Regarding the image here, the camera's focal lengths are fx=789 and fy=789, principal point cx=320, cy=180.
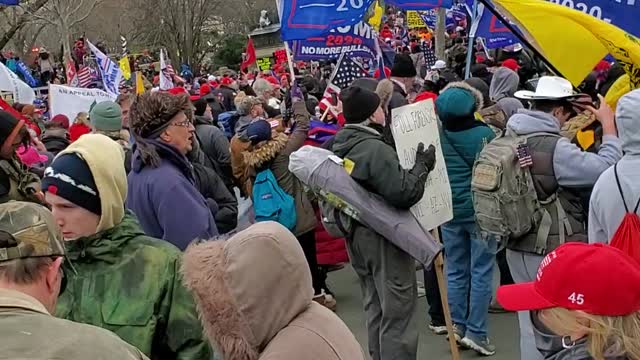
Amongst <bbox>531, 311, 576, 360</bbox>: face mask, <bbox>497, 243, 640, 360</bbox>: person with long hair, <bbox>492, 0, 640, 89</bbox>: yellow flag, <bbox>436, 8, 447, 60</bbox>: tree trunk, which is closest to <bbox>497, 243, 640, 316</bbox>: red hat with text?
<bbox>497, 243, 640, 360</bbox>: person with long hair

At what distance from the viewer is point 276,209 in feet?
22.2

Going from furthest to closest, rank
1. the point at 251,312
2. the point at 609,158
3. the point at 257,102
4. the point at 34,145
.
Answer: the point at 257,102, the point at 34,145, the point at 609,158, the point at 251,312

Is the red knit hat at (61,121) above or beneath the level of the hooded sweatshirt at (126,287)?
beneath

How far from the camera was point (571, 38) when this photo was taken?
12.9 ft

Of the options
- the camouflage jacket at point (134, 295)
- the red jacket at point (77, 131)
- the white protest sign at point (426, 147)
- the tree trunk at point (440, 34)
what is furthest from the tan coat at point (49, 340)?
the tree trunk at point (440, 34)

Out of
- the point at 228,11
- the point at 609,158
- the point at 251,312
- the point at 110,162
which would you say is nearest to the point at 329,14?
the point at 609,158

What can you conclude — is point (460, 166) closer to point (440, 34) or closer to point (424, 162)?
point (424, 162)

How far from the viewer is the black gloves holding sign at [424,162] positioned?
4.88 m

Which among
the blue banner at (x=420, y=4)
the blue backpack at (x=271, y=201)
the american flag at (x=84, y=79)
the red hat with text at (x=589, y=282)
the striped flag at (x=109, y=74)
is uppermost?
the red hat with text at (x=589, y=282)

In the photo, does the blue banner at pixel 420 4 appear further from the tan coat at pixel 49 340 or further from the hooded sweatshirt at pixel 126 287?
the tan coat at pixel 49 340

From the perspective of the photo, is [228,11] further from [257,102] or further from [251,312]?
[251,312]

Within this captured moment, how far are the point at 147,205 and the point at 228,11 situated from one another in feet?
154

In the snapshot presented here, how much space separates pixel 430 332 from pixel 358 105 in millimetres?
2401

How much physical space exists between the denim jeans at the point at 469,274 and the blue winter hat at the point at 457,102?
2.71 ft
